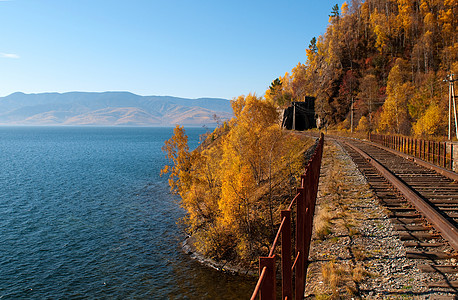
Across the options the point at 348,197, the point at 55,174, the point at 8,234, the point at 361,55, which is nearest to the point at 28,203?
the point at 8,234

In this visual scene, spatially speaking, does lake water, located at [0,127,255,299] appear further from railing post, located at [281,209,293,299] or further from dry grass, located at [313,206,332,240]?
railing post, located at [281,209,293,299]

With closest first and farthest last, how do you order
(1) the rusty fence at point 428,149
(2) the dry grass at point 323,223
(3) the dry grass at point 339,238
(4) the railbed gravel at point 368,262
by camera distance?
(4) the railbed gravel at point 368,262
(3) the dry grass at point 339,238
(2) the dry grass at point 323,223
(1) the rusty fence at point 428,149

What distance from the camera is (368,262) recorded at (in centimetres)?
760

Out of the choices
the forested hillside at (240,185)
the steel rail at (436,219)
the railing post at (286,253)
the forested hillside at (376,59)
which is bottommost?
the forested hillside at (240,185)

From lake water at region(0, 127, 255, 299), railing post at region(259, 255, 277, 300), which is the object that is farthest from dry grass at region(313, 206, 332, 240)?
lake water at region(0, 127, 255, 299)

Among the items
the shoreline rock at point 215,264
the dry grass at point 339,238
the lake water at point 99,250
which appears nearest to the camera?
the dry grass at point 339,238

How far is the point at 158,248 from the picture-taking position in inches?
1009

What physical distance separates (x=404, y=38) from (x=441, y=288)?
360 ft

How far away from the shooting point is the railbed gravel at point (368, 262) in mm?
6309

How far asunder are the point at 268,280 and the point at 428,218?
790 centimetres

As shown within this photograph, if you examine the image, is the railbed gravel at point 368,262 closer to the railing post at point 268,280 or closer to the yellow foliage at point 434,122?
the railing post at point 268,280

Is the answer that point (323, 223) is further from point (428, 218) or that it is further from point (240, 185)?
point (240, 185)

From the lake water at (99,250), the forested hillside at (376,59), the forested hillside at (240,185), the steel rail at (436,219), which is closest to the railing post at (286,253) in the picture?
the steel rail at (436,219)

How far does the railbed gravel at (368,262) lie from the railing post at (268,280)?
4262 mm
